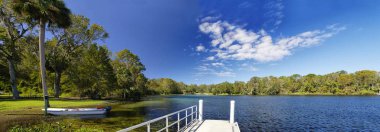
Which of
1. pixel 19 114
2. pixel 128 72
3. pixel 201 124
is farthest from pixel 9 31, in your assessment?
pixel 201 124

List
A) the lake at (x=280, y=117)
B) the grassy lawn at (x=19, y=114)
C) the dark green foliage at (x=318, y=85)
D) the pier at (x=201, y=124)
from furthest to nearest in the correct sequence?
the dark green foliage at (x=318, y=85)
the lake at (x=280, y=117)
the grassy lawn at (x=19, y=114)
the pier at (x=201, y=124)

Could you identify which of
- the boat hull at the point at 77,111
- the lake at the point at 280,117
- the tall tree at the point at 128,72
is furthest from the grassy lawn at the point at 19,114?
the tall tree at the point at 128,72

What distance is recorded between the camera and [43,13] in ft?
62.7

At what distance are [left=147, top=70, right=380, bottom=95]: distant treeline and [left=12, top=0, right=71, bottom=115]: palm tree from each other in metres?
66.4

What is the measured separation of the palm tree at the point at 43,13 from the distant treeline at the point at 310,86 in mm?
66367

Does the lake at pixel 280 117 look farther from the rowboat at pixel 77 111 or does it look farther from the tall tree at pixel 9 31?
the tall tree at pixel 9 31

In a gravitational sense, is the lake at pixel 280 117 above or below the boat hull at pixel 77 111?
below

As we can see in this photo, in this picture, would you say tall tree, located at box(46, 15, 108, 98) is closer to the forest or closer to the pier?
the forest

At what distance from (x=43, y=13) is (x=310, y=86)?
381 ft

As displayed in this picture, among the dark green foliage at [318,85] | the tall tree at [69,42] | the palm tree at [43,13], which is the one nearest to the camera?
the palm tree at [43,13]

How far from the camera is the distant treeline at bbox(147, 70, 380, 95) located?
9419 centimetres

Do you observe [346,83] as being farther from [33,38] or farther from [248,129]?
[33,38]

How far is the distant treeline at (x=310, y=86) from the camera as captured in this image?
94188mm

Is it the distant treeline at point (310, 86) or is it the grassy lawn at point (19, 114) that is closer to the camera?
the grassy lawn at point (19, 114)
